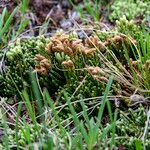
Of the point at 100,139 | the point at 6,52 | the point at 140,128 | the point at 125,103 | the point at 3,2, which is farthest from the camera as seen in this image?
the point at 3,2

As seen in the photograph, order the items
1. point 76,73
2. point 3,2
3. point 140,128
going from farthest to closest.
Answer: point 3,2, point 76,73, point 140,128

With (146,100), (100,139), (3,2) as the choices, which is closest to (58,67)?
(146,100)

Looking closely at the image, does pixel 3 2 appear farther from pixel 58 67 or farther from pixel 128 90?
pixel 128 90

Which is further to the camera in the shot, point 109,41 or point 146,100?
point 109,41

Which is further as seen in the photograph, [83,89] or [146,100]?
[83,89]

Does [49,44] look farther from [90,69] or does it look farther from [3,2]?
[3,2]

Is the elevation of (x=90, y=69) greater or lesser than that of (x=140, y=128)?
greater

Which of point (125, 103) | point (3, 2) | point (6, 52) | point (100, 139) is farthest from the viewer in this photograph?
point (3, 2)

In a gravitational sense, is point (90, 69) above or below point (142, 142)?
above

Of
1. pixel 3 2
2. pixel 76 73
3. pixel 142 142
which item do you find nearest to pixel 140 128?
pixel 142 142
